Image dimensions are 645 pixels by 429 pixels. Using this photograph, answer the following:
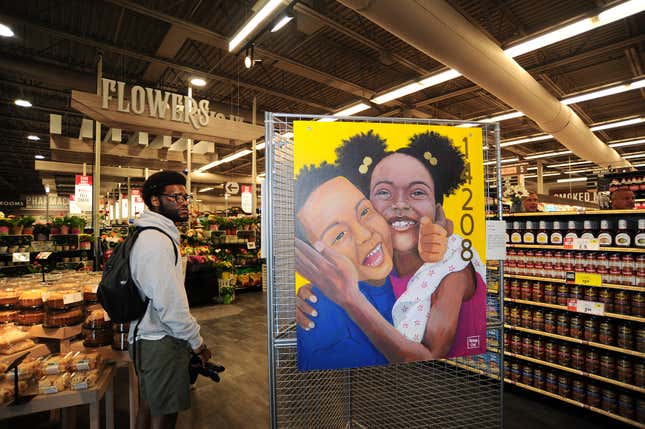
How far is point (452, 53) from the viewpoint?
449cm

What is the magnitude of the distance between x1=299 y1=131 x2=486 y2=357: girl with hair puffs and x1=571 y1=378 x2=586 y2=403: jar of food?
8.39 ft

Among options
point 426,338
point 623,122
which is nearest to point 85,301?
point 426,338

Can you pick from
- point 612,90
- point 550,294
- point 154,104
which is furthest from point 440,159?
point 612,90

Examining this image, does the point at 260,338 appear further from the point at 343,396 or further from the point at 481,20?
the point at 481,20

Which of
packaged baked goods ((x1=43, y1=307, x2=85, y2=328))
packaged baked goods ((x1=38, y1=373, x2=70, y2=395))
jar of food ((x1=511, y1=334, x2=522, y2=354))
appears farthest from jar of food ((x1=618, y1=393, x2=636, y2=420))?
packaged baked goods ((x1=43, y1=307, x2=85, y2=328))

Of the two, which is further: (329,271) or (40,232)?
(40,232)

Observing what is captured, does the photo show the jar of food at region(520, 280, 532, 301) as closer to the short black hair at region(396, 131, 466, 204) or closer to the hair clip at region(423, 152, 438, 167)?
the short black hair at region(396, 131, 466, 204)

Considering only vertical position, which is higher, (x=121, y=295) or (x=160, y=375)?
(x=121, y=295)

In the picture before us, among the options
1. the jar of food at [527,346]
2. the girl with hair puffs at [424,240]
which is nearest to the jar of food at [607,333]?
the jar of food at [527,346]

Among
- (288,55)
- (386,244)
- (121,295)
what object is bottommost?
(121,295)

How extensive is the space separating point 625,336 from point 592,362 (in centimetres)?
39

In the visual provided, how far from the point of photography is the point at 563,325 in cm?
338

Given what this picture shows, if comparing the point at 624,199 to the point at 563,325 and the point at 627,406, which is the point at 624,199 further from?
the point at 627,406

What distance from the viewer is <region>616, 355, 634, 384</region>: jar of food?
2992 mm
